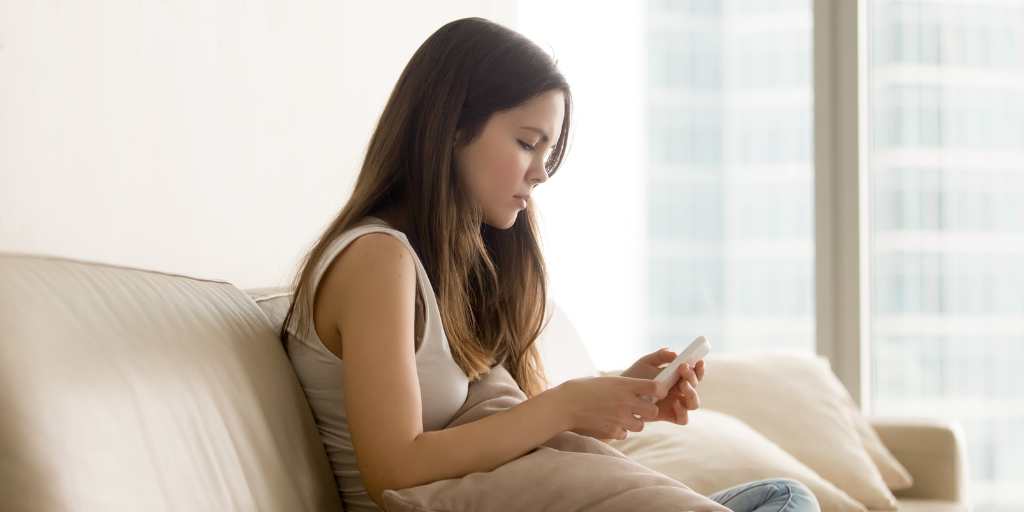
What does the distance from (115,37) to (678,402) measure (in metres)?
0.89

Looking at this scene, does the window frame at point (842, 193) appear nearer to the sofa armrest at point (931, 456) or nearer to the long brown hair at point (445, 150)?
the sofa armrest at point (931, 456)

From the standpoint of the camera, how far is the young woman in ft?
3.81

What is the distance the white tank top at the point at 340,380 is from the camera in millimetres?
1274

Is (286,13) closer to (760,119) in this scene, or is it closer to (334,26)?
(334,26)

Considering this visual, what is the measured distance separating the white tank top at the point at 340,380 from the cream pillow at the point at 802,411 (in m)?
1.07

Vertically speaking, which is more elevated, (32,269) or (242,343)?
(32,269)

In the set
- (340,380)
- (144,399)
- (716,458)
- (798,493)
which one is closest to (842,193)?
(716,458)

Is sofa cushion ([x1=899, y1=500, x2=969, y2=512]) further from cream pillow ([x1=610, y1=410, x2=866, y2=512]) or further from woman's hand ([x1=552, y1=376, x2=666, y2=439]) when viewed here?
woman's hand ([x1=552, y1=376, x2=666, y2=439])

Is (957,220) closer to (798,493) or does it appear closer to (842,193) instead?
(842,193)

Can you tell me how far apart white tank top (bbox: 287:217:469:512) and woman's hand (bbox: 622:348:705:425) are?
25 cm

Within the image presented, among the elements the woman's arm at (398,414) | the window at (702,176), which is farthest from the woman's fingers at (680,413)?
the window at (702,176)

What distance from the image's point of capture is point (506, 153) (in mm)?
1379

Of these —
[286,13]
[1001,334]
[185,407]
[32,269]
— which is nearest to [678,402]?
[185,407]

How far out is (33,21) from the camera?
1328mm
